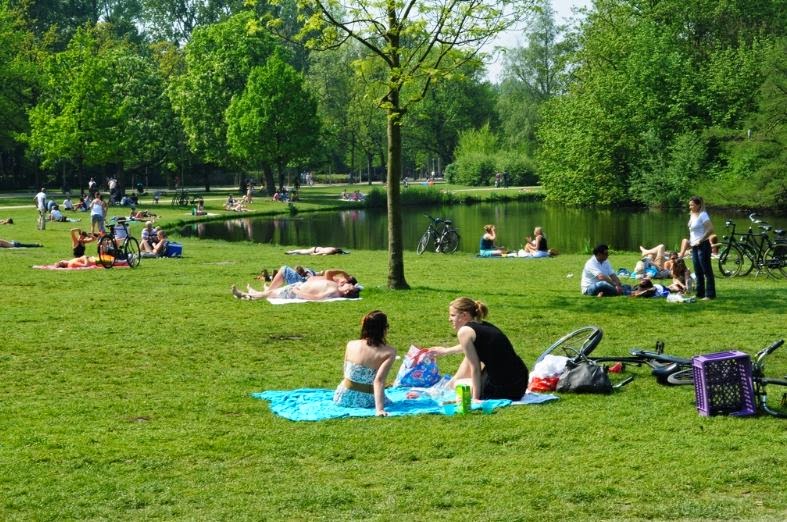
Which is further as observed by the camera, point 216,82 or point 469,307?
point 216,82

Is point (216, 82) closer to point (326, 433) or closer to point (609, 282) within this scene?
point (609, 282)

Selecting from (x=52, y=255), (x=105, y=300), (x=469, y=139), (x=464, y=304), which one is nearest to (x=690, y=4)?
(x=469, y=139)

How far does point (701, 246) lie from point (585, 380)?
26.8ft

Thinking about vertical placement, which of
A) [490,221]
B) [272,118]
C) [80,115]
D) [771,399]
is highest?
[272,118]

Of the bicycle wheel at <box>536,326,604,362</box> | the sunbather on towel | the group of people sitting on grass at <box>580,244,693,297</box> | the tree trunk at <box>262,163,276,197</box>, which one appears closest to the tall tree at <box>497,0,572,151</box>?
the tree trunk at <box>262,163,276,197</box>

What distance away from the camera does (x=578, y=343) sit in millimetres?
12516

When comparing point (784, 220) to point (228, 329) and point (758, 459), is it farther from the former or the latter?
point (758, 459)

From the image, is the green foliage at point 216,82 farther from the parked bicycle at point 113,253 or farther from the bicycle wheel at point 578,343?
the bicycle wheel at point 578,343

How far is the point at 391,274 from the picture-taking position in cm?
1961

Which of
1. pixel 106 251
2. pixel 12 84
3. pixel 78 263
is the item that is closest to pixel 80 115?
pixel 12 84

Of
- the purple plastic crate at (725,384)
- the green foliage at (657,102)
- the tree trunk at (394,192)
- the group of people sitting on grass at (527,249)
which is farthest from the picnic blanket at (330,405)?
the green foliage at (657,102)

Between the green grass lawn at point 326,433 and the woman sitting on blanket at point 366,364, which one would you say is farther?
the woman sitting on blanket at point 366,364

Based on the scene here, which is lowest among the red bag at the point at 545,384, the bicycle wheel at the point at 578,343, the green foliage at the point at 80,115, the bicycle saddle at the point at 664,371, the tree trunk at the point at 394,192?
the red bag at the point at 545,384

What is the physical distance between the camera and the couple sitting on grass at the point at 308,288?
18.6 m
